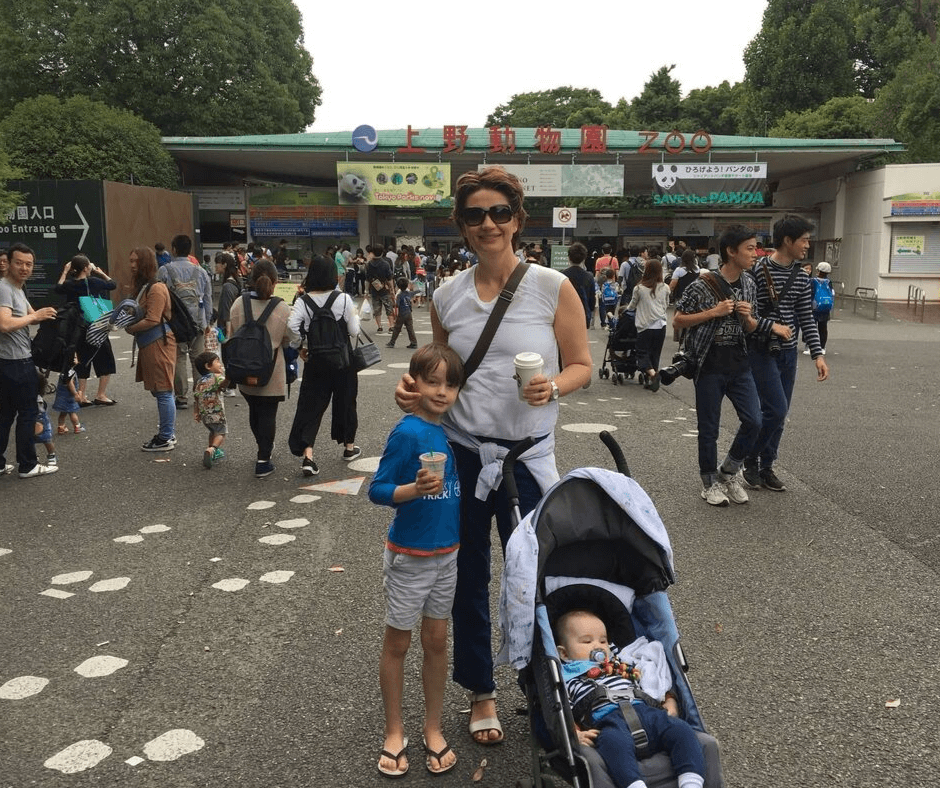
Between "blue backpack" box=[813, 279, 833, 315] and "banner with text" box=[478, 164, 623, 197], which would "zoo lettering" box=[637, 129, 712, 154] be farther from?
"blue backpack" box=[813, 279, 833, 315]

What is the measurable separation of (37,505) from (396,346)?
10.3 meters

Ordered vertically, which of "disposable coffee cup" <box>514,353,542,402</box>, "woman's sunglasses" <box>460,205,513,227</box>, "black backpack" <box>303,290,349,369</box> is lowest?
"black backpack" <box>303,290,349,369</box>

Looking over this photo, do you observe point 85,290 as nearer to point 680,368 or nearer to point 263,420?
point 263,420

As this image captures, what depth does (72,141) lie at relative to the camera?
24.4m

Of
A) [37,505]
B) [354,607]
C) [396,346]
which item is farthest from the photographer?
[396,346]

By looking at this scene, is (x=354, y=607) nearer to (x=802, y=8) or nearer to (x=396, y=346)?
(x=396, y=346)

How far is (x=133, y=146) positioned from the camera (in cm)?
2644

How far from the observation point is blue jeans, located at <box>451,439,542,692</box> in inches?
123

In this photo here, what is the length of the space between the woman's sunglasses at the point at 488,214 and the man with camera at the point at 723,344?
3.30m

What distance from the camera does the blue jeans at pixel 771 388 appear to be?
6273 mm

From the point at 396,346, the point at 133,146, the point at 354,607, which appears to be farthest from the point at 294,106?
the point at 354,607

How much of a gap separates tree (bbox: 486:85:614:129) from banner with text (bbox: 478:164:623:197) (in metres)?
33.0

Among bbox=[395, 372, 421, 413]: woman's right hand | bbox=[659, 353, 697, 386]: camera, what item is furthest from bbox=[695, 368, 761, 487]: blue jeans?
bbox=[395, 372, 421, 413]: woman's right hand

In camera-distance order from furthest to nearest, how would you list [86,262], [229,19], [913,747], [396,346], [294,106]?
[294,106], [229,19], [396,346], [86,262], [913,747]
